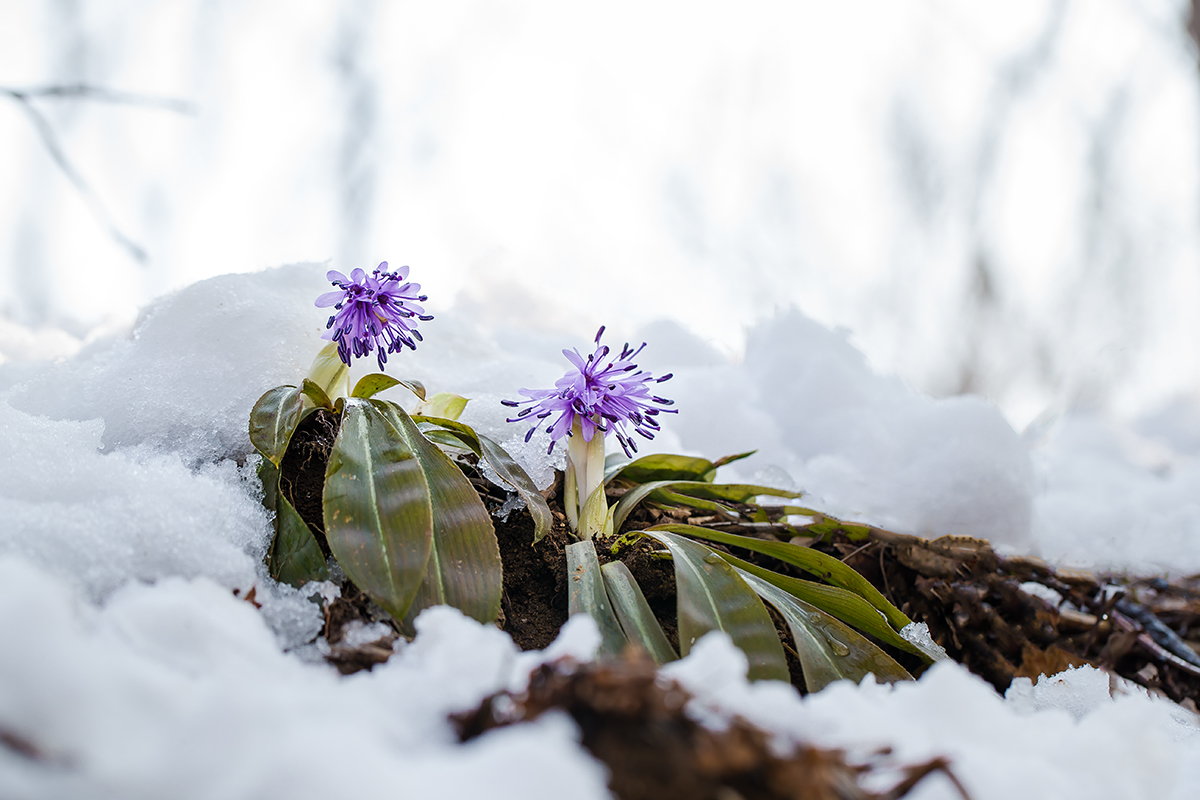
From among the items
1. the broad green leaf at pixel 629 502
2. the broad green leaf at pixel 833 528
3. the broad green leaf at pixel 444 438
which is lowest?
the broad green leaf at pixel 833 528

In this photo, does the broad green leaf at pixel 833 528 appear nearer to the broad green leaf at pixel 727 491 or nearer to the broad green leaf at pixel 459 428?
the broad green leaf at pixel 727 491

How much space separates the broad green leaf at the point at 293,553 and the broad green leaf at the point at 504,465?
24cm

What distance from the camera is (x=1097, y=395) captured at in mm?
3299

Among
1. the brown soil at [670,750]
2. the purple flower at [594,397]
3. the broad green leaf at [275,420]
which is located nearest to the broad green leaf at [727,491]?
the purple flower at [594,397]

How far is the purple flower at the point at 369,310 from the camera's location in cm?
89

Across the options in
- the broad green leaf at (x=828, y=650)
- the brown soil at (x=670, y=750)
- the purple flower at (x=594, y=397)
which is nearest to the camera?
the brown soil at (x=670, y=750)

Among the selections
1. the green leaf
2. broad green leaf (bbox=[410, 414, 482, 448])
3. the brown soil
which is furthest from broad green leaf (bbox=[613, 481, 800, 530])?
the brown soil

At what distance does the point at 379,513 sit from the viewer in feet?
2.26

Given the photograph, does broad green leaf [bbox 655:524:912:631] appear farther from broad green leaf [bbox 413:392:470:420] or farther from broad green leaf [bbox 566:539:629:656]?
broad green leaf [bbox 413:392:470:420]

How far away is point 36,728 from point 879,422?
168cm

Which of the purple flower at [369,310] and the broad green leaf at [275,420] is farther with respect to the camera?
the purple flower at [369,310]

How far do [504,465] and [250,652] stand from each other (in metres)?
0.43

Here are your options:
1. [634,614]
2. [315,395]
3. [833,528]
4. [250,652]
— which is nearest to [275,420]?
A: [315,395]

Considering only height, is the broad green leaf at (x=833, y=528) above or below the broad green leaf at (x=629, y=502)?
below
